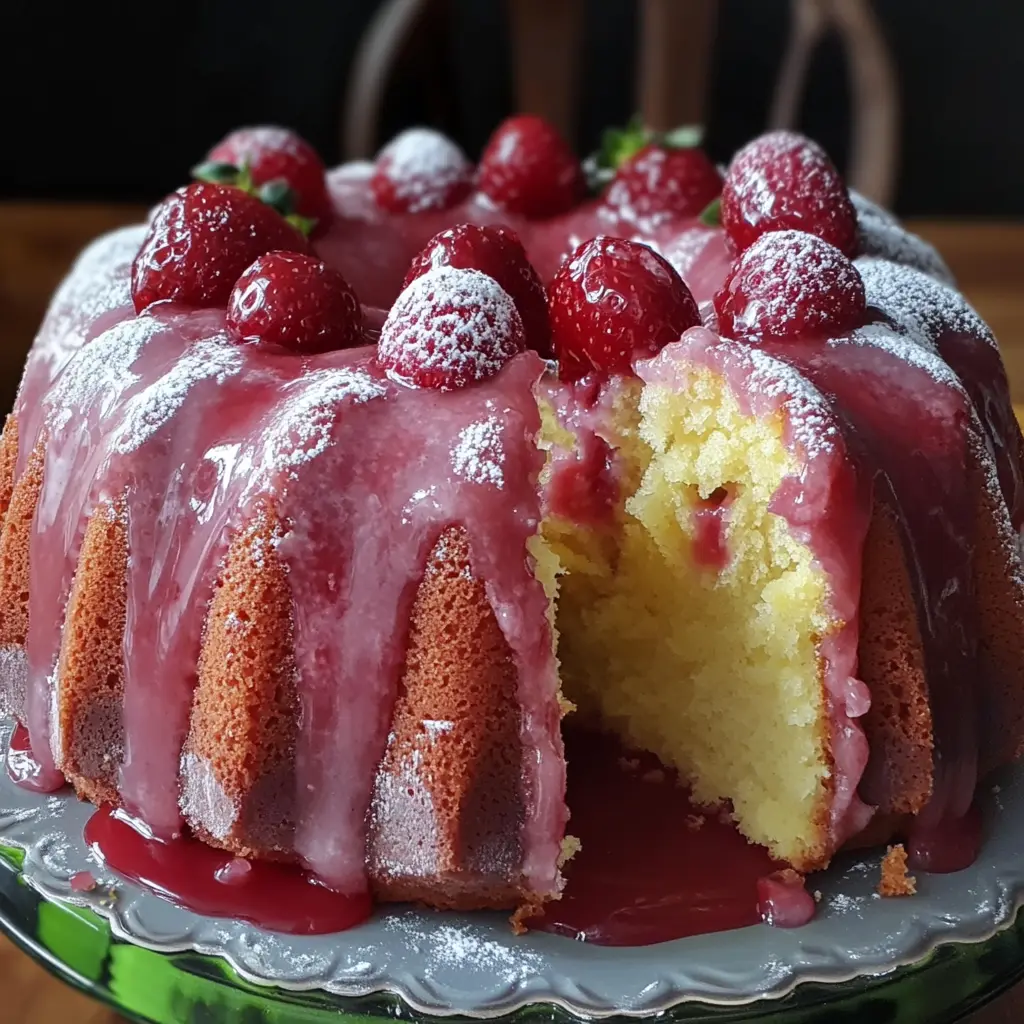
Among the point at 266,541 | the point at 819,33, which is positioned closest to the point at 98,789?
the point at 266,541

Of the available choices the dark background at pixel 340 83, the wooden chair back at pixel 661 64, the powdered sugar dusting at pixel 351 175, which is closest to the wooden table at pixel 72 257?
the wooden chair back at pixel 661 64

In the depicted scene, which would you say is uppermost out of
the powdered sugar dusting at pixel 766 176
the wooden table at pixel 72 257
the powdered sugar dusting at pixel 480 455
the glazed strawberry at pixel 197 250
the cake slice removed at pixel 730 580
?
the powdered sugar dusting at pixel 766 176

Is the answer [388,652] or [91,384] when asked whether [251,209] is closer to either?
[91,384]

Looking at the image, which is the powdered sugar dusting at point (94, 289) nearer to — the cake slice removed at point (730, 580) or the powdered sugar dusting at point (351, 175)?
the powdered sugar dusting at point (351, 175)

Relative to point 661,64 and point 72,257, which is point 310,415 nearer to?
point 72,257

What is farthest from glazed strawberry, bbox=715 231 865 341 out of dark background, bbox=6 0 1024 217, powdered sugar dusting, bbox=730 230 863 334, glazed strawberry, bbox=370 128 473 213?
dark background, bbox=6 0 1024 217

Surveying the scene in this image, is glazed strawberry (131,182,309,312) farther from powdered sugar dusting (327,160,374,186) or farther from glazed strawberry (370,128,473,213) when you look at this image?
powdered sugar dusting (327,160,374,186)

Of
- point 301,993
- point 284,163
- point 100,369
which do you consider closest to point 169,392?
point 100,369
